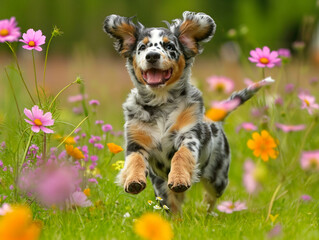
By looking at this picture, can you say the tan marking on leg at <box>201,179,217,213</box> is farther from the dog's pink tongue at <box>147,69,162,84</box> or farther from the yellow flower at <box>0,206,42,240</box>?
the yellow flower at <box>0,206,42,240</box>

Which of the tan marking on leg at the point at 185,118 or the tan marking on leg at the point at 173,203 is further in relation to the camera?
the tan marking on leg at the point at 173,203

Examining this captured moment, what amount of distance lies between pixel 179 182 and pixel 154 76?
2.53 ft

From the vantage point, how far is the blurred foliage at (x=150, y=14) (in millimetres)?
18797

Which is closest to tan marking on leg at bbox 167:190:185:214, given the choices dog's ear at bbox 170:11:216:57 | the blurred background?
dog's ear at bbox 170:11:216:57

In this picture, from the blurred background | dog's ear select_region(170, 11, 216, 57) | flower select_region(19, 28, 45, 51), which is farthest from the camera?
the blurred background

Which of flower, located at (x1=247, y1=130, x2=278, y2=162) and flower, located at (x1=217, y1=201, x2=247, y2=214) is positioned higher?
flower, located at (x1=247, y1=130, x2=278, y2=162)

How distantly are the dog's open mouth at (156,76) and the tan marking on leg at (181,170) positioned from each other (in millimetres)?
447

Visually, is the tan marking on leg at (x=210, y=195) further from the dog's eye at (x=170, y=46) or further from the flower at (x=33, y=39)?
the flower at (x=33, y=39)

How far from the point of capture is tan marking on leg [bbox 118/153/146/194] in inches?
124

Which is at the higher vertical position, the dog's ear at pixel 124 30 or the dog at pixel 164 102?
the dog's ear at pixel 124 30

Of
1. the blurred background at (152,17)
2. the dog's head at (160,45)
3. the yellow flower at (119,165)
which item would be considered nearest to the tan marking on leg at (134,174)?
the dog's head at (160,45)

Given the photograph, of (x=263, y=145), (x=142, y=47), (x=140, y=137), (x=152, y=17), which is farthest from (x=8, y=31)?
(x=152, y=17)

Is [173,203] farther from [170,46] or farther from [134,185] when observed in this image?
[170,46]

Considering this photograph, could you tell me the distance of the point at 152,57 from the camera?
11.3ft
